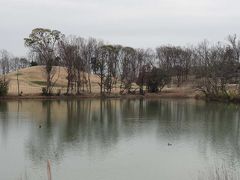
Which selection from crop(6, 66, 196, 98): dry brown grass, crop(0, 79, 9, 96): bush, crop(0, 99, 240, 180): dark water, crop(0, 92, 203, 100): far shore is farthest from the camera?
crop(6, 66, 196, 98): dry brown grass

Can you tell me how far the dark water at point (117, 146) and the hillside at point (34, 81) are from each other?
101 feet

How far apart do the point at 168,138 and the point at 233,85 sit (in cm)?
4797

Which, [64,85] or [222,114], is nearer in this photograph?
[222,114]

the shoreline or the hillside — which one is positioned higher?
the hillside

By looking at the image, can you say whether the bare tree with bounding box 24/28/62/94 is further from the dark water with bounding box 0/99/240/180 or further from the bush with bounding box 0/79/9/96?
the dark water with bounding box 0/99/240/180

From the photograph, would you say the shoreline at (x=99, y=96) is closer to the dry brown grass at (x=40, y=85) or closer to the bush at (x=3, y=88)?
the dry brown grass at (x=40, y=85)

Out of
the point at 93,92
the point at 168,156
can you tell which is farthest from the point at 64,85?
the point at 168,156

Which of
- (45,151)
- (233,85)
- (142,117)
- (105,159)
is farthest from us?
(233,85)

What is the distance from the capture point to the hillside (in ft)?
232

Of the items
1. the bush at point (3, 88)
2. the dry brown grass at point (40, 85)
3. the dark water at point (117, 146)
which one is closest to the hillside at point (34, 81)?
the dry brown grass at point (40, 85)

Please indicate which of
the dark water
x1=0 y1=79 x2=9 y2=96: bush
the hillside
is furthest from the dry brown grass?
the dark water

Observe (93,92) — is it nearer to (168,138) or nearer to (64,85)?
(64,85)

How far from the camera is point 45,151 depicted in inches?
893

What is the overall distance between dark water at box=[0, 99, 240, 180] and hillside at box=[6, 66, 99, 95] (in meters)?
30.7
